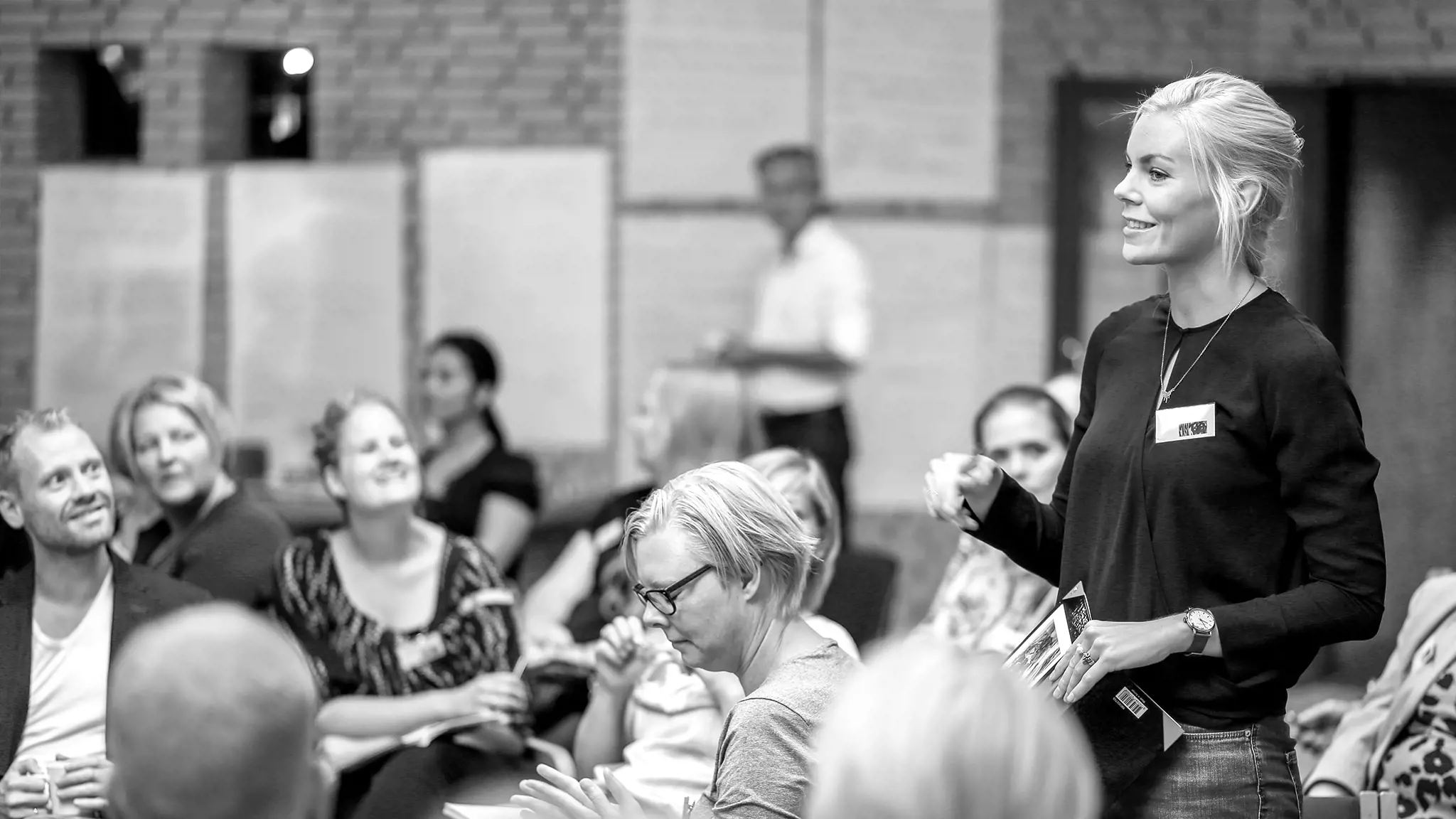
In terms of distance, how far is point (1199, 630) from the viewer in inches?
71.1

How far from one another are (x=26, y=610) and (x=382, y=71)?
4.09m

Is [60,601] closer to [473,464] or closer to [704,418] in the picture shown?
[704,418]

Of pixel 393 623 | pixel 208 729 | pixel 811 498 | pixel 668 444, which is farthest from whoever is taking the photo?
pixel 668 444

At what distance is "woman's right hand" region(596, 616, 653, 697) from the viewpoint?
2775 millimetres

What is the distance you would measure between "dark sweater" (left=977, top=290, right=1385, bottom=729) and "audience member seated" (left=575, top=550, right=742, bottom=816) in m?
1.00

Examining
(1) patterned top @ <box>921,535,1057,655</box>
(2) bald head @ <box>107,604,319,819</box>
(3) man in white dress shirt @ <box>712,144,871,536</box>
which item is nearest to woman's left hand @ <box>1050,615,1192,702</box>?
(2) bald head @ <box>107,604,319,819</box>

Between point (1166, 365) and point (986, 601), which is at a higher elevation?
point (1166, 365)

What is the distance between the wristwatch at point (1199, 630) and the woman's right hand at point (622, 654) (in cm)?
119

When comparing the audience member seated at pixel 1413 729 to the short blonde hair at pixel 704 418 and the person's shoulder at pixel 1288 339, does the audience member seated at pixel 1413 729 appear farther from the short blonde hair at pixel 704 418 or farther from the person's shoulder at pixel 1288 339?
the short blonde hair at pixel 704 418

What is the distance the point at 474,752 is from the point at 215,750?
2050mm

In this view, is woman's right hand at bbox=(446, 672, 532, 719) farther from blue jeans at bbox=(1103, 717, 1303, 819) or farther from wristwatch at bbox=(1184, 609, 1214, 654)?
wristwatch at bbox=(1184, 609, 1214, 654)

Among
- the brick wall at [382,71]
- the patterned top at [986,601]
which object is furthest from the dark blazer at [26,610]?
the brick wall at [382,71]

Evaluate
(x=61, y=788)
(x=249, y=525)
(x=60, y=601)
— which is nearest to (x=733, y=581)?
(x=61, y=788)

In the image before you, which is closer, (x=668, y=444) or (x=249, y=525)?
(x=249, y=525)
